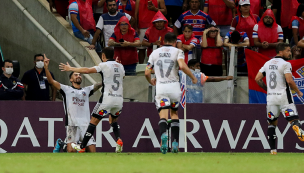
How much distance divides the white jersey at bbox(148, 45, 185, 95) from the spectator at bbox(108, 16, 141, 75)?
3983 mm

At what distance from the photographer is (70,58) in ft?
52.6

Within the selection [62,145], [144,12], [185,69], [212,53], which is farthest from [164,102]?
[144,12]

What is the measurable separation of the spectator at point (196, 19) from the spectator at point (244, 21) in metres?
0.66

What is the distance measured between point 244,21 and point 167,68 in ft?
18.1

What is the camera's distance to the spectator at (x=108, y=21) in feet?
51.9

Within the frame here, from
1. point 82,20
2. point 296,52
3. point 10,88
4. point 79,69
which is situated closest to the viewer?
point 79,69

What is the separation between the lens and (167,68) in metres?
10.7

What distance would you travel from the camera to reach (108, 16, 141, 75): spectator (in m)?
15.0

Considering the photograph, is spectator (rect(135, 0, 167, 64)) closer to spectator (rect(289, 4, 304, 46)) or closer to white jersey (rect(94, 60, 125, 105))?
spectator (rect(289, 4, 304, 46))

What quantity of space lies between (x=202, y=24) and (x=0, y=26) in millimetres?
6718

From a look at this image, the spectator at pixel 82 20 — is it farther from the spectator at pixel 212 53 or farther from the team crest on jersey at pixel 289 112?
the team crest on jersey at pixel 289 112

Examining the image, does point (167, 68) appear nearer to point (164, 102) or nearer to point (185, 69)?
point (185, 69)

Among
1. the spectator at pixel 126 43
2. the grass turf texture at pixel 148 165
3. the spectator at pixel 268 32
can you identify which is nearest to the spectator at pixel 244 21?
the spectator at pixel 268 32

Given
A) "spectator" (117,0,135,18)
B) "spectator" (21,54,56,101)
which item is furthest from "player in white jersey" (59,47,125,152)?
"spectator" (117,0,135,18)
